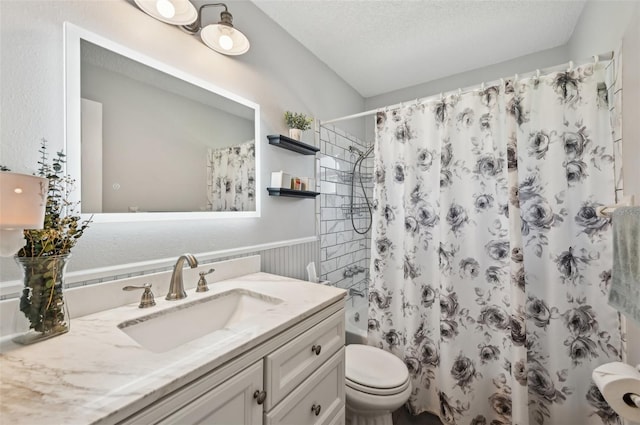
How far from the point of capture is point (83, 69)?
926 millimetres

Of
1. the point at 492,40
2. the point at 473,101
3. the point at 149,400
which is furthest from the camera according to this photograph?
the point at 492,40

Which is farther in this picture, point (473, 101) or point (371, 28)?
point (371, 28)

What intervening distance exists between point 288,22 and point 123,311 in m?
1.85

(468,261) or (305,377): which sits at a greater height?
(468,261)

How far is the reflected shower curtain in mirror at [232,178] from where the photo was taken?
132cm

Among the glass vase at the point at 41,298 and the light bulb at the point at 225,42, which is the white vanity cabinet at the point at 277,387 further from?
the light bulb at the point at 225,42

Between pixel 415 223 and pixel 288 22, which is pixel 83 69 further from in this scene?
pixel 415 223

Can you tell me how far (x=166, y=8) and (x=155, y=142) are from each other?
1.83ft

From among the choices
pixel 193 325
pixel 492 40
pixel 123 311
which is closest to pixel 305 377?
pixel 193 325

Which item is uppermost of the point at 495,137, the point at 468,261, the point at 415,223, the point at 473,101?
the point at 473,101

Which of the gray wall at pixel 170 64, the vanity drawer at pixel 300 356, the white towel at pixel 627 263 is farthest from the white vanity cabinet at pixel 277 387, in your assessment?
the white towel at pixel 627 263

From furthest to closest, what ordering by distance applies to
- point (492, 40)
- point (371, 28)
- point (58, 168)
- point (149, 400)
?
1. point (492, 40)
2. point (371, 28)
3. point (58, 168)
4. point (149, 400)

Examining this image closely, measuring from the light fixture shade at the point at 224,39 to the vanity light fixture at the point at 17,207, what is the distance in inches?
39.6

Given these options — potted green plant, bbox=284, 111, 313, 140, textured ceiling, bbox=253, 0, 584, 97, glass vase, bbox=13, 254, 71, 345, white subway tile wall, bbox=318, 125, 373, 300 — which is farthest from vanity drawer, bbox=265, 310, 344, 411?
textured ceiling, bbox=253, 0, 584, 97
